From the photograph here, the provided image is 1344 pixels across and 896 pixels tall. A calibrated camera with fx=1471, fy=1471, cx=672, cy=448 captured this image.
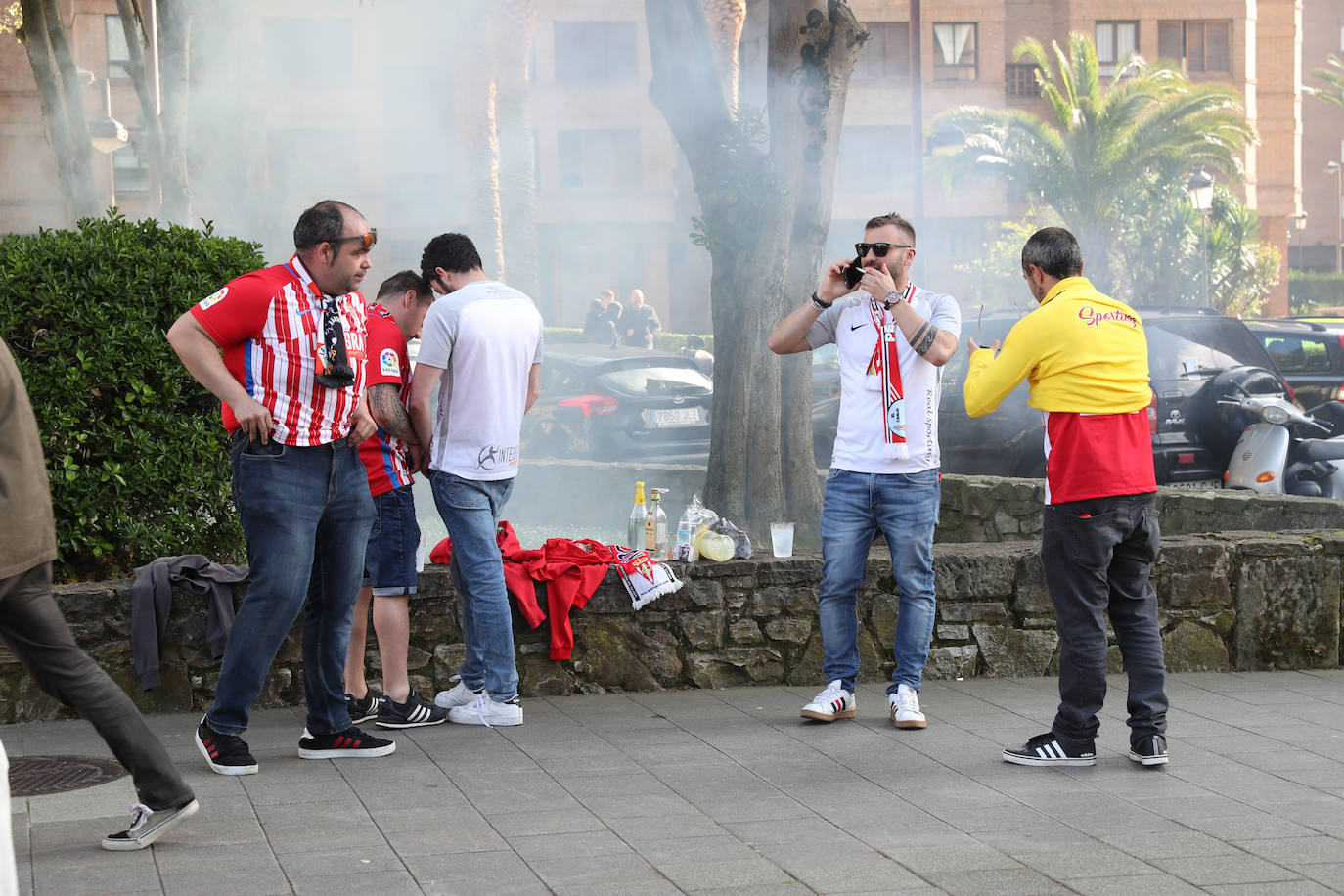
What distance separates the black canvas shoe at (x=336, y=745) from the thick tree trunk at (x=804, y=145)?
4179 millimetres

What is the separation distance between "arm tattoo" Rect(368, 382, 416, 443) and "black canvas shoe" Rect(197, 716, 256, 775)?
1213 millimetres

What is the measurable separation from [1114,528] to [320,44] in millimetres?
36357

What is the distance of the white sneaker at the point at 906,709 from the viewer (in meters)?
5.38

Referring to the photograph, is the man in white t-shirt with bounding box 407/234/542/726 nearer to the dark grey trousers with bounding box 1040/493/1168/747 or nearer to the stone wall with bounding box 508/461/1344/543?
the dark grey trousers with bounding box 1040/493/1168/747

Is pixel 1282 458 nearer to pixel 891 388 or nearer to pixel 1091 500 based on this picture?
pixel 891 388

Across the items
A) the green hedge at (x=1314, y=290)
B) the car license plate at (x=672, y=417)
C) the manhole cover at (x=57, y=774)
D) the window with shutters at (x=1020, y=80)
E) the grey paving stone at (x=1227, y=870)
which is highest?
the window with shutters at (x=1020, y=80)

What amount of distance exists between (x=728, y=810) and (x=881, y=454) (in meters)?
1.58

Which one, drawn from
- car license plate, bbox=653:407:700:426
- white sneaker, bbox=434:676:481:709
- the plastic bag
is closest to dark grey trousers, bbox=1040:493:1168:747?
the plastic bag

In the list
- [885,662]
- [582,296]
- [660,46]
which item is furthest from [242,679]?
[582,296]

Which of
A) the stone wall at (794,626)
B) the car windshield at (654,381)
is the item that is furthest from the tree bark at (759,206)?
the car windshield at (654,381)

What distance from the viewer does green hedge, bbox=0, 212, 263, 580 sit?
5605 mm

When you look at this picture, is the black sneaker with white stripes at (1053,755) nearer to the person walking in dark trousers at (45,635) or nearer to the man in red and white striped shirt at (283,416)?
the man in red and white striped shirt at (283,416)

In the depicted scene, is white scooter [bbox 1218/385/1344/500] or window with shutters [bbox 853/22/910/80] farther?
window with shutters [bbox 853/22/910/80]

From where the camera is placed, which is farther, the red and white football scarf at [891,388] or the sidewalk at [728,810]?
the red and white football scarf at [891,388]
